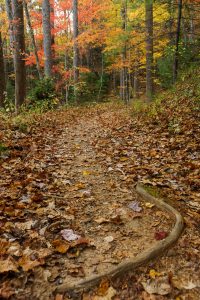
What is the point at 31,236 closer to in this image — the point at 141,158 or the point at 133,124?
the point at 141,158

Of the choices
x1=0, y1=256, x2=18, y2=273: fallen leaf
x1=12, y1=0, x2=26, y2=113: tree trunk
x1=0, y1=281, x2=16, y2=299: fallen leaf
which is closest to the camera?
x1=0, y1=281, x2=16, y2=299: fallen leaf

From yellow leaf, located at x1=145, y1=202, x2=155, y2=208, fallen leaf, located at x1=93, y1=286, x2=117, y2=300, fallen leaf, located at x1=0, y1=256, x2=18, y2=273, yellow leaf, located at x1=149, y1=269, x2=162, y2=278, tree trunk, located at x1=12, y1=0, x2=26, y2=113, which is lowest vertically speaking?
fallen leaf, located at x1=93, y1=286, x2=117, y2=300

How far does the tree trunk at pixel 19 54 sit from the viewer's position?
989cm

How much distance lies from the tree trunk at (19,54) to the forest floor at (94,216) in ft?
13.6

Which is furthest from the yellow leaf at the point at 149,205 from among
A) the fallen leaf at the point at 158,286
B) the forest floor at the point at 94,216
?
the fallen leaf at the point at 158,286

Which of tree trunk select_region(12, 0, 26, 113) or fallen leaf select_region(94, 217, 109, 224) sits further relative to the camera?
tree trunk select_region(12, 0, 26, 113)

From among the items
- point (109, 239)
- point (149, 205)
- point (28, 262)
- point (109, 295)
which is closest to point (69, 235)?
point (109, 239)

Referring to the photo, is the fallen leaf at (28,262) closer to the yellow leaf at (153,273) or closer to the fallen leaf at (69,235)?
the fallen leaf at (69,235)

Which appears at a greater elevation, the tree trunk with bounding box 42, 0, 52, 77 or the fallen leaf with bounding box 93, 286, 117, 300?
the tree trunk with bounding box 42, 0, 52, 77

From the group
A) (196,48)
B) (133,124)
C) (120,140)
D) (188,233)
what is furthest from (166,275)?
(196,48)

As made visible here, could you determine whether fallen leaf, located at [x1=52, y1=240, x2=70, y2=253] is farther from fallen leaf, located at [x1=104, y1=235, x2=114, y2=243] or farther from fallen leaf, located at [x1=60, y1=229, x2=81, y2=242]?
fallen leaf, located at [x1=104, y1=235, x2=114, y2=243]

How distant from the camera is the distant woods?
10766mm

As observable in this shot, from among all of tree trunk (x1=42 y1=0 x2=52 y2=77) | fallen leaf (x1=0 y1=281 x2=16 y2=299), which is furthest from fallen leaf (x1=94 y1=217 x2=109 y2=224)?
tree trunk (x1=42 y1=0 x2=52 y2=77)

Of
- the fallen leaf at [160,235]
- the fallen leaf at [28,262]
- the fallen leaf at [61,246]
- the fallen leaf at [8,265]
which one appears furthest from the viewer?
the fallen leaf at [160,235]
